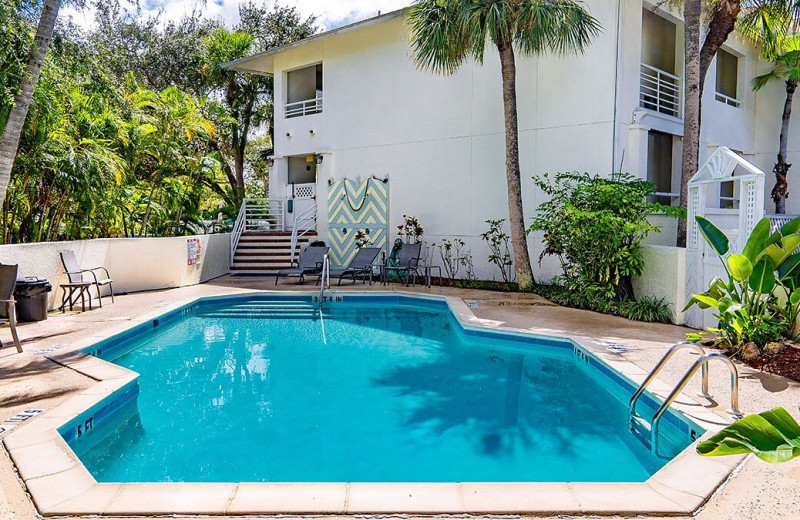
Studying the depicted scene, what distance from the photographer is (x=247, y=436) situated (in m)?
4.89

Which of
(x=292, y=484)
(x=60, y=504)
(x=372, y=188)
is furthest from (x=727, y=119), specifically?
(x=60, y=504)

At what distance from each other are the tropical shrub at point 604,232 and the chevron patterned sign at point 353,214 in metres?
5.88

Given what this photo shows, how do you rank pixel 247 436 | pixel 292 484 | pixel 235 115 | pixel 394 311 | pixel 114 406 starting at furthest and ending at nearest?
pixel 235 115 → pixel 394 311 → pixel 114 406 → pixel 247 436 → pixel 292 484

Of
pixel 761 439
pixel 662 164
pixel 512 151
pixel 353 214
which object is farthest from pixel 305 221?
pixel 761 439

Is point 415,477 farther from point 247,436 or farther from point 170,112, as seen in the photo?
point 170,112

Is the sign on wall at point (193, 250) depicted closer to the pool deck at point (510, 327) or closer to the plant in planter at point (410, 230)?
the pool deck at point (510, 327)

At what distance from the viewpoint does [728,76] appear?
1554 cm

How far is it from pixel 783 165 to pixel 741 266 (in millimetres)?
10987

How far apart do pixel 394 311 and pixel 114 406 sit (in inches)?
255

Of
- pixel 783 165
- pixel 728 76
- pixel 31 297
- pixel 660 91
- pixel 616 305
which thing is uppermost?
pixel 728 76

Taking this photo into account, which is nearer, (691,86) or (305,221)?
(691,86)

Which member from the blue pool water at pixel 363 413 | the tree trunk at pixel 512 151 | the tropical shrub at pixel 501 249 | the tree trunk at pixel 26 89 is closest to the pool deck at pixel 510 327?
the blue pool water at pixel 363 413

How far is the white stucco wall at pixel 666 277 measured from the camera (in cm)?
853

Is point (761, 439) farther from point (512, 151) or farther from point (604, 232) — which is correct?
point (512, 151)
